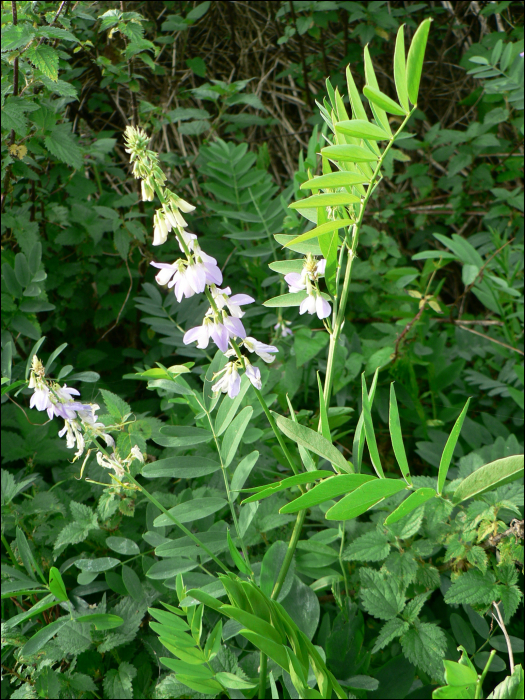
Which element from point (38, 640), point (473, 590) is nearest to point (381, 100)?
point (473, 590)

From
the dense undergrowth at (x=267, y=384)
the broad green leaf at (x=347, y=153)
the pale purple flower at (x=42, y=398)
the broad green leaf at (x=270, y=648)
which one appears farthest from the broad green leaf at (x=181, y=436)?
the broad green leaf at (x=347, y=153)

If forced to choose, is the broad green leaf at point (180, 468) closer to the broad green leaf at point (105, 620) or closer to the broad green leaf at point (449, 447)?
the broad green leaf at point (105, 620)

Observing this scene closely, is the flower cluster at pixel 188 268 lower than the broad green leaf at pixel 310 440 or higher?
higher

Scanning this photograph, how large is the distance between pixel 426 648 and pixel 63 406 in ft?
2.18

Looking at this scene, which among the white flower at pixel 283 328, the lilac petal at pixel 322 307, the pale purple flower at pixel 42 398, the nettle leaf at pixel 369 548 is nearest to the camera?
the lilac petal at pixel 322 307

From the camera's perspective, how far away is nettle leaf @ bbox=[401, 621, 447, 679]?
2.74 feet

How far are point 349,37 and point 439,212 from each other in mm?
814

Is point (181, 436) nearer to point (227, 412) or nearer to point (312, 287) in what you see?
point (227, 412)

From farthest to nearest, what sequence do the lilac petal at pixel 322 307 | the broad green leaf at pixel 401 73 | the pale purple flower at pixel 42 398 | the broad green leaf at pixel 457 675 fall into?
the pale purple flower at pixel 42 398 < the lilac petal at pixel 322 307 < the broad green leaf at pixel 401 73 < the broad green leaf at pixel 457 675

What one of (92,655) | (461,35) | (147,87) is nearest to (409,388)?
(92,655)

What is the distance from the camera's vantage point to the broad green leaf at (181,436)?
2.97ft

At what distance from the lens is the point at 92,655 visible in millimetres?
953

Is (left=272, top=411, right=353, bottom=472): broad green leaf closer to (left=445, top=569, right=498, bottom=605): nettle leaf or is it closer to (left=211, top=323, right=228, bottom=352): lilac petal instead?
(left=211, top=323, right=228, bottom=352): lilac petal

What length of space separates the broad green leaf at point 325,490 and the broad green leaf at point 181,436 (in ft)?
1.32
